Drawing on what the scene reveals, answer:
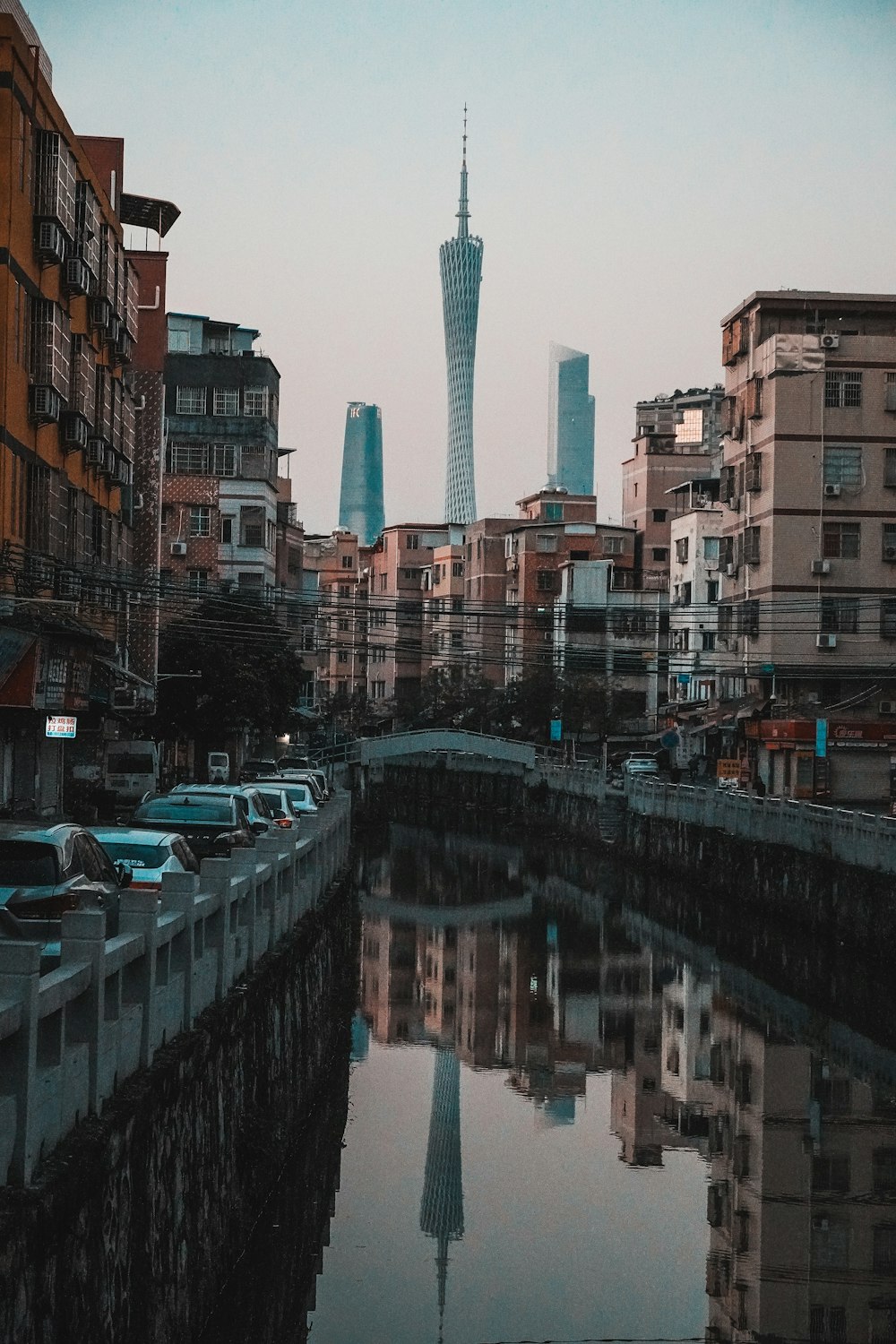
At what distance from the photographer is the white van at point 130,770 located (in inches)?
1820

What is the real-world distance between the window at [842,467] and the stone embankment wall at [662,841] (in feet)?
38.7

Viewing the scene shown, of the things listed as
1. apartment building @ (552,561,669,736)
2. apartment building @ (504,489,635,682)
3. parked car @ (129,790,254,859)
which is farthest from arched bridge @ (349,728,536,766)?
parked car @ (129,790,254,859)

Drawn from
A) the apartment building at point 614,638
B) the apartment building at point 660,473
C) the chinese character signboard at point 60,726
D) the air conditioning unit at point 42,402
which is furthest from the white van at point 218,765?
the apartment building at point 660,473

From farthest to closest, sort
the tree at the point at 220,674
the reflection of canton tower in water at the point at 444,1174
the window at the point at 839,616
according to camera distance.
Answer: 1. the tree at the point at 220,674
2. the window at the point at 839,616
3. the reflection of canton tower in water at the point at 444,1174

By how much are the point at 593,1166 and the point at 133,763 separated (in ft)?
98.6

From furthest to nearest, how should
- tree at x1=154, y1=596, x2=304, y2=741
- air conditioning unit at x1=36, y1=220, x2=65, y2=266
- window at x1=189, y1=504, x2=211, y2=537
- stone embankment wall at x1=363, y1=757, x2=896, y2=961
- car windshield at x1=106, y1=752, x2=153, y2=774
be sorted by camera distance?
window at x1=189, y1=504, x2=211, y2=537, tree at x1=154, y1=596, x2=304, y2=741, car windshield at x1=106, y1=752, x2=153, y2=774, stone embankment wall at x1=363, y1=757, x2=896, y2=961, air conditioning unit at x1=36, y1=220, x2=65, y2=266

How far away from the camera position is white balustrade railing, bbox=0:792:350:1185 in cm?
905

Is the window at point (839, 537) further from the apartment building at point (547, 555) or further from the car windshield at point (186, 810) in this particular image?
the apartment building at point (547, 555)

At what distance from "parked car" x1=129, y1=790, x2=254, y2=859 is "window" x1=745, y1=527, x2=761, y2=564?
35.4 meters

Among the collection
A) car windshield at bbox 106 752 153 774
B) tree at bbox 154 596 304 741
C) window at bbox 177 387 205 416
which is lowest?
car windshield at bbox 106 752 153 774

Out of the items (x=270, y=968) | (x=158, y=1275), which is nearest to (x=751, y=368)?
(x=270, y=968)

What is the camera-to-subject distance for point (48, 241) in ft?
110

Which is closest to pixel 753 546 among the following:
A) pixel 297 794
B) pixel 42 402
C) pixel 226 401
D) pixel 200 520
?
pixel 297 794

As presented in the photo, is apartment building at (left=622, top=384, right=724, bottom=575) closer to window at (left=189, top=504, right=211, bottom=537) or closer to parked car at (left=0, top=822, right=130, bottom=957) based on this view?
window at (left=189, top=504, right=211, bottom=537)
